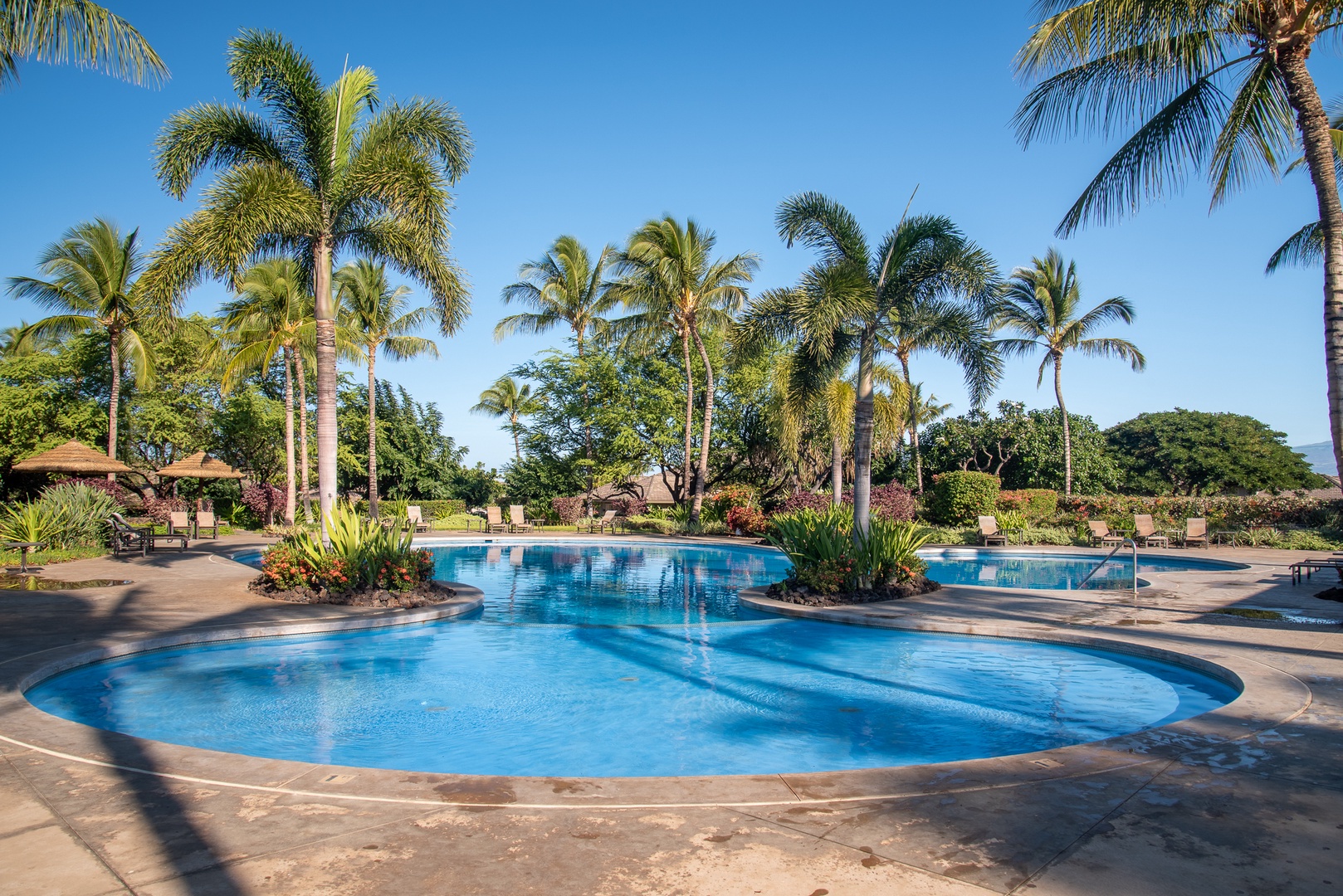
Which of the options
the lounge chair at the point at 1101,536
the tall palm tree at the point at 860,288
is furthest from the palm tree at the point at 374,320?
the lounge chair at the point at 1101,536

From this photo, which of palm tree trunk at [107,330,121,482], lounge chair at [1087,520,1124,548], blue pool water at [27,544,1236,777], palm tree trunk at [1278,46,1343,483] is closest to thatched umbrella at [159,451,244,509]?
palm tree trunk at [107,330,121,482]

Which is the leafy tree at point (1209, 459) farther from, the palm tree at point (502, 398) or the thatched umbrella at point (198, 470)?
the thatched umbrella at point (198, 470)

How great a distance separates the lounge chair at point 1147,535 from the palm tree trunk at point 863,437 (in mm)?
12471

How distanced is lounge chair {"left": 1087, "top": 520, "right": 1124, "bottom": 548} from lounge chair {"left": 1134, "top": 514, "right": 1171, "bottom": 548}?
0.60 meters

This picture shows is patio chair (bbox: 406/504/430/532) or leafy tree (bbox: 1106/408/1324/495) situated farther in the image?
leafy tree (bbox: 1106/408/1324/495)

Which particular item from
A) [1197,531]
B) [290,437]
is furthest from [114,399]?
[1197,531]

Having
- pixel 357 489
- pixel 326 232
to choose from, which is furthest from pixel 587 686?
pixel 357 489

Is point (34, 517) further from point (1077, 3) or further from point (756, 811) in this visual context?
point (1077, 3)

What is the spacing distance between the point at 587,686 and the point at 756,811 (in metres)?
4.68

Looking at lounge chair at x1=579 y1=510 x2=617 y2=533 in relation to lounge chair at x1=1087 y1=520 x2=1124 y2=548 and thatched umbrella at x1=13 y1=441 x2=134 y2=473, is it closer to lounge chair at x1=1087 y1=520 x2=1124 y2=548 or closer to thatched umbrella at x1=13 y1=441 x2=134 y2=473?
thatched umbrella at x1=13 y1=441 x2=134 y2=473

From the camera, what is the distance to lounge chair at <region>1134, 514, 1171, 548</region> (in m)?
21.7

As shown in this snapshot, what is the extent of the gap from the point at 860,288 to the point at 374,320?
911 inches

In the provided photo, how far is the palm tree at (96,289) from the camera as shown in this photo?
25.2m

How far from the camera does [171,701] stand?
7363 millimetres
